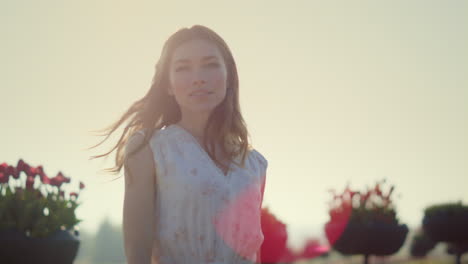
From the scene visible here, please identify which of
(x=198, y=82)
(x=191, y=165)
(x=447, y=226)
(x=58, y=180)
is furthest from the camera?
(x=447, y=226)

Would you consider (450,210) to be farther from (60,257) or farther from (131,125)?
(131,125)

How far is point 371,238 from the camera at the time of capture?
1006cm

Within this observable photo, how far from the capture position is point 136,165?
2811 mm

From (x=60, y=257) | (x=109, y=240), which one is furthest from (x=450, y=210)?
(x=109, y=240)

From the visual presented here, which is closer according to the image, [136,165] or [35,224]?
[136,165]

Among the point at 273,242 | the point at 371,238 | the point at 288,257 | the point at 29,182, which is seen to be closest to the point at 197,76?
the point at 29,182

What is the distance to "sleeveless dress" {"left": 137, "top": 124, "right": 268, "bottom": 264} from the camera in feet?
9.20

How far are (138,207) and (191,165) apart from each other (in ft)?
1.28

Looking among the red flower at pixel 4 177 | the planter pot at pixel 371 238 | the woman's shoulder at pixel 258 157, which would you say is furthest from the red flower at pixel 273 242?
the woman's shoulder at pixel 258 157

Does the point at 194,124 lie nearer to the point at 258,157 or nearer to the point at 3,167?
the point at 258,157

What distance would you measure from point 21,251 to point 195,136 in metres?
4.19

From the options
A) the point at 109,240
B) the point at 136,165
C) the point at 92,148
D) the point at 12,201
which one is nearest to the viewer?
the point at 136,165

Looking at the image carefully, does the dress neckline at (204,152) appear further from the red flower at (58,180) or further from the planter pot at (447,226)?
the planter pot at (447,226)

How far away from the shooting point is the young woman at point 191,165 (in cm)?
279
